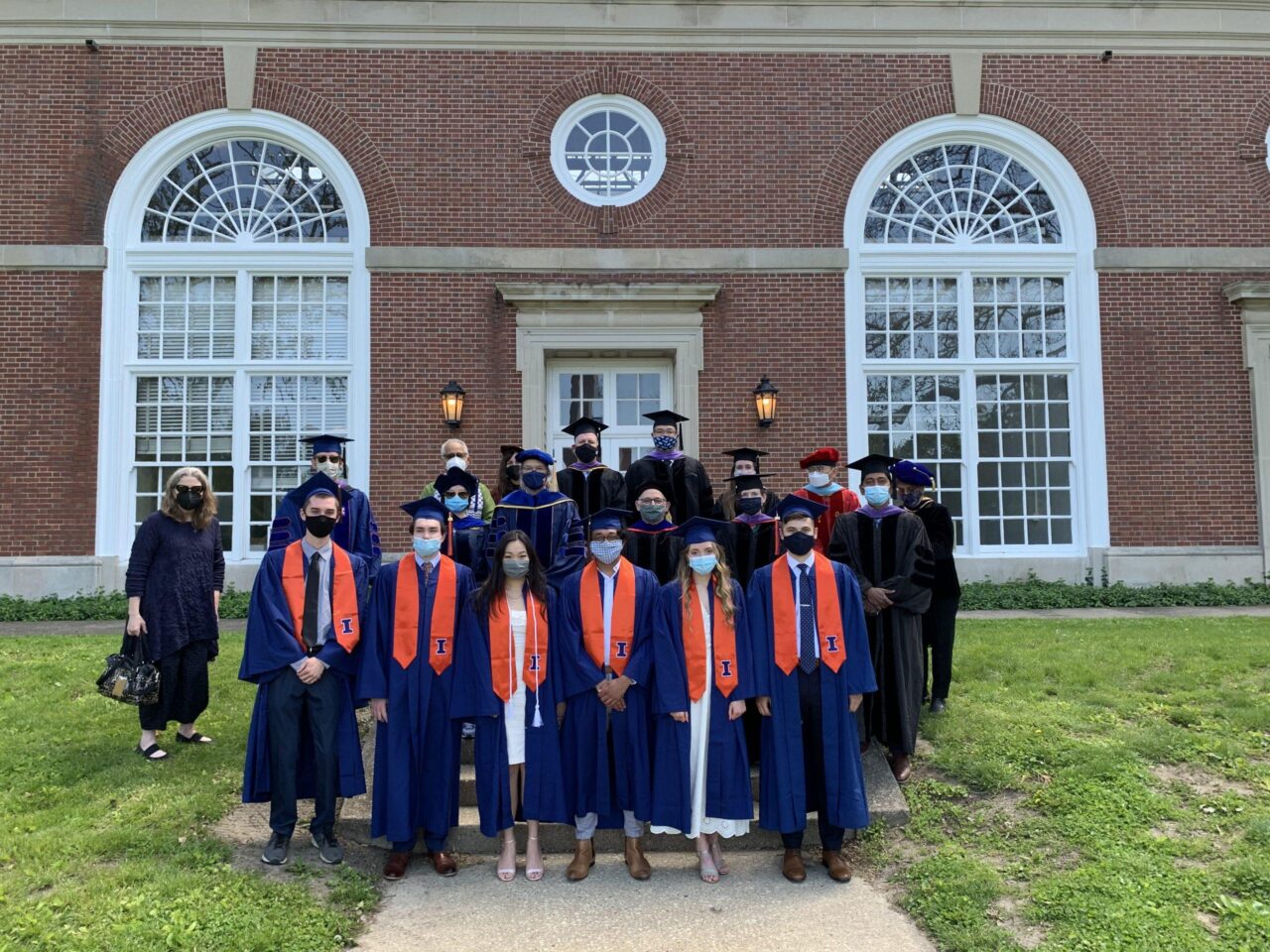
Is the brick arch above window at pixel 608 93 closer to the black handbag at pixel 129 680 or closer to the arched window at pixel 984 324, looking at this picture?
the arched window at pixel 984 324

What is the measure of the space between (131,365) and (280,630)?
8838 mm

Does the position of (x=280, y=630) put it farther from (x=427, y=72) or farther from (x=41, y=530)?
(x=427, y=72)

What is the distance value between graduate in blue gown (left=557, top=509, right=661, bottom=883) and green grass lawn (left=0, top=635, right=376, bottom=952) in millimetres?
1171

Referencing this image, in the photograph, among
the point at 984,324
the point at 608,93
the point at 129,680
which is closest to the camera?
the point at 129,680

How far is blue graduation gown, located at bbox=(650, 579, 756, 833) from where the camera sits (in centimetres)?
439

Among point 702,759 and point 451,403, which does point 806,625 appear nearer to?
point 702,759

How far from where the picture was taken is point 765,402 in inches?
441

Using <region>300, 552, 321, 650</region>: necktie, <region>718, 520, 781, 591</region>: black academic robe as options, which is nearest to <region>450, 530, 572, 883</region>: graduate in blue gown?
<region>300, 552, 321, 650</region>: necktie

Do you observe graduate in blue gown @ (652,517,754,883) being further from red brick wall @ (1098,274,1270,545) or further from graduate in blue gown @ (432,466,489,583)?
red brick wall @ (1098,274,1270,545)

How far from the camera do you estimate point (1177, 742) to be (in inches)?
217

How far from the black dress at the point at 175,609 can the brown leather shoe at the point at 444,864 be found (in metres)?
2.28

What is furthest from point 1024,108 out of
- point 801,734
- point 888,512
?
point 801,734

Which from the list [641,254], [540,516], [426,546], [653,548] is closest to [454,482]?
[540,516]

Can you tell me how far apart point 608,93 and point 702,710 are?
9677mm
